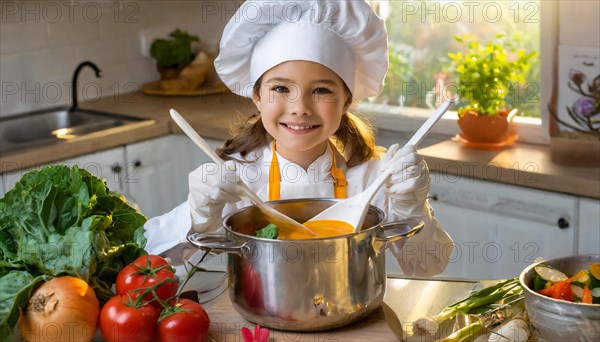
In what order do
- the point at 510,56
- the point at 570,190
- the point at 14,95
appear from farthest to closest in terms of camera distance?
the point at 14,95, the point at 510,56, the point at 570,190

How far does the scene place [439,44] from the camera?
3133 mm

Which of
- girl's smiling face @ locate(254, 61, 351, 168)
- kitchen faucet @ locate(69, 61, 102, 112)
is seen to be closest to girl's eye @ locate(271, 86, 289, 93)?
girl's smiling face @ locate(254, 61, 351, 168)

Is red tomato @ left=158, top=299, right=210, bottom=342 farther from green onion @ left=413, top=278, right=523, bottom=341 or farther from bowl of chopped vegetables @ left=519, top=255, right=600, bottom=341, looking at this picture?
bowl of chopped vegetables @ left=519, top=255, right=600, bottom=341

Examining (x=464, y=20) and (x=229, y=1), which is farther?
(x=229, y=1)

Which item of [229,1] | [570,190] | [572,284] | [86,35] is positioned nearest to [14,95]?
[86,35]

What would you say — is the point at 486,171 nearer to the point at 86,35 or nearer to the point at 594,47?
the point at 594,47

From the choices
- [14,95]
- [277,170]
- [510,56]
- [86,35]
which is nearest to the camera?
[277,170]

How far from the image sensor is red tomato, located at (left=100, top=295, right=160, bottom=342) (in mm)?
1196

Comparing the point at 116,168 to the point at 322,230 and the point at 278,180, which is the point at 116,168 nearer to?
the point at 278,180

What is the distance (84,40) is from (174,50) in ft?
1.12

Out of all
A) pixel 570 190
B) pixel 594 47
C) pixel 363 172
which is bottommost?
pixel 570 190

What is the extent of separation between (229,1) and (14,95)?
3.03 ft

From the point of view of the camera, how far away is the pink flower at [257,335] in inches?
47.8

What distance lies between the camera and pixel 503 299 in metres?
1.40
